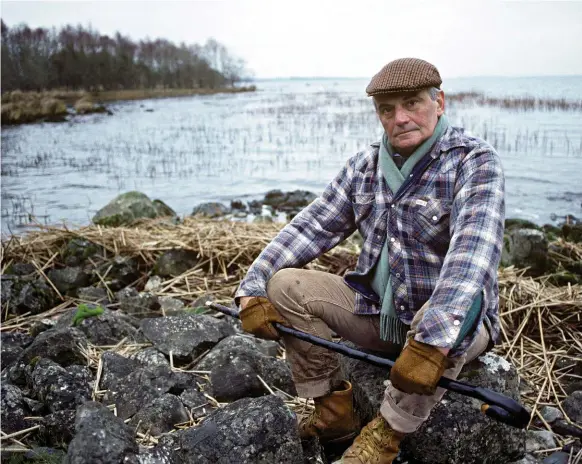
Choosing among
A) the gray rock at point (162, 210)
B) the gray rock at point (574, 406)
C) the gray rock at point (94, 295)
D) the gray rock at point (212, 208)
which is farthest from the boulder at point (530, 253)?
the gray rock at point (212, 208)

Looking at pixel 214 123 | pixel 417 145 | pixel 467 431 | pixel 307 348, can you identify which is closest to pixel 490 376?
pixel 467 431

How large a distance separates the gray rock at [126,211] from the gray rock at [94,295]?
7.87 ft

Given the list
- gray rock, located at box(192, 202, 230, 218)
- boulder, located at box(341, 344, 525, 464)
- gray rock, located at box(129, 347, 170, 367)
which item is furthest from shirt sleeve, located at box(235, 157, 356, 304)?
gray rock, located at box(192, 202, 230, 218)

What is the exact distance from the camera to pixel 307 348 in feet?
10.0

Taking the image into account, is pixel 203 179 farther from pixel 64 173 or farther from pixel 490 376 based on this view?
pixel 490 376

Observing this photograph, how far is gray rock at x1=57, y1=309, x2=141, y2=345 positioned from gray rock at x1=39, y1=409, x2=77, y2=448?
1084mm

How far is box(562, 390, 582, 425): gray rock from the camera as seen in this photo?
3.29 metres

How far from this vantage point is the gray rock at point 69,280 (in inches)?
212

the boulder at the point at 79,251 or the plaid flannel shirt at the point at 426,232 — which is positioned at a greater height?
the plaid flannel shirt at the point at 426,232

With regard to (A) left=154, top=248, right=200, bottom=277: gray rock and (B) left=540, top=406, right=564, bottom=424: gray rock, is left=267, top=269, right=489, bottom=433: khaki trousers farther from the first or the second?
(A) left=154, top=248, right=200, bottom=277: gray rock

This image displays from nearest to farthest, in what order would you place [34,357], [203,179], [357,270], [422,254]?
[422,254]
[357,270]
[34,357]
[203,179]

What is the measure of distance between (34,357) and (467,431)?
8.37 feet

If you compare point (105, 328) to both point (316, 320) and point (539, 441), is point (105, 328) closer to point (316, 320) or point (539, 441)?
point (316, 320)

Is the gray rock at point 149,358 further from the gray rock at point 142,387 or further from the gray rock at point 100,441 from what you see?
the gray rock at point 100,441
